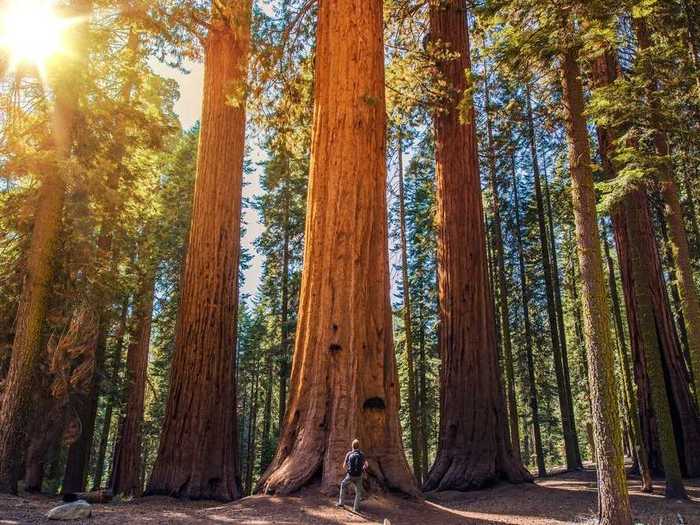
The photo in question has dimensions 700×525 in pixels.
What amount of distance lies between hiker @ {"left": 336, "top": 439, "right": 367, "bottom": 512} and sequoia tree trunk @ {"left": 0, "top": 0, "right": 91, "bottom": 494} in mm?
6286

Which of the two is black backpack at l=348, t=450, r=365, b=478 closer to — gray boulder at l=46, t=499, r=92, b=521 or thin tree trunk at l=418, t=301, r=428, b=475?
gray boulder at l=46, t=499, r=92, b=521

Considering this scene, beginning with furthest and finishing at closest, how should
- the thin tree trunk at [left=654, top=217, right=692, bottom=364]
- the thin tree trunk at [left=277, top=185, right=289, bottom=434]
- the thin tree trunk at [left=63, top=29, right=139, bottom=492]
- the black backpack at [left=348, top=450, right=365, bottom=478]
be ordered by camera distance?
the thin tree trunk at [left=277, top=185, right=289, bottom=434] → the thin tree trunk at [left=654, top=217, right=692, bottom=364] → the thin tree trunk at [left=63, top=29, right=139, bottom=492] → the black backpack at [left=348, top=450, right=365, bottom=478]

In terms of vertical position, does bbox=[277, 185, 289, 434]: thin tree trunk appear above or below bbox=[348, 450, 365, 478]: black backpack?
above

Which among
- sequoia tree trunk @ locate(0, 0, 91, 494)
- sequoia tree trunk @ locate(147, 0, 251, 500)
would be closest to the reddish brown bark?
sequoia tree trunk @ locate(147, 0, 251, 500)

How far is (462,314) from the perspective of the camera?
10.4 m

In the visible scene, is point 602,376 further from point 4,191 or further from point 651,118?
point 4,191

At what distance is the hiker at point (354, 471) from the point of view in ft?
17.4

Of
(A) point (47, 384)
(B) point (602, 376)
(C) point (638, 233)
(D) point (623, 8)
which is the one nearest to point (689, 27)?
(D) point (623, 8)

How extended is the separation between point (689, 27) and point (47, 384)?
1477cm

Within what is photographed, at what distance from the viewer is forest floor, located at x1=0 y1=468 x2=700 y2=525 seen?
5.09m

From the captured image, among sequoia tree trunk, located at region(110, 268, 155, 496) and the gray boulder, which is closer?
the gray boulder

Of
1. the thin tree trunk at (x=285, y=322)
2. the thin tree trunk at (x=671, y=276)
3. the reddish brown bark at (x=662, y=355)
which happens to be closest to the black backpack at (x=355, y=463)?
the reddish brown bark at (x=662, y=355)

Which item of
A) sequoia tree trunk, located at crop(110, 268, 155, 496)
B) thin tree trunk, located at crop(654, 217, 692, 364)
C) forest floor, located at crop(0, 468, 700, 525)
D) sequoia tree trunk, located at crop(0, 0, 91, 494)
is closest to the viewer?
forest floor, located at crop(0, 468, 700, 525)

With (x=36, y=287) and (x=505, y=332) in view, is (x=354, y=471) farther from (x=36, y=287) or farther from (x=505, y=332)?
(x=505, y=332)
